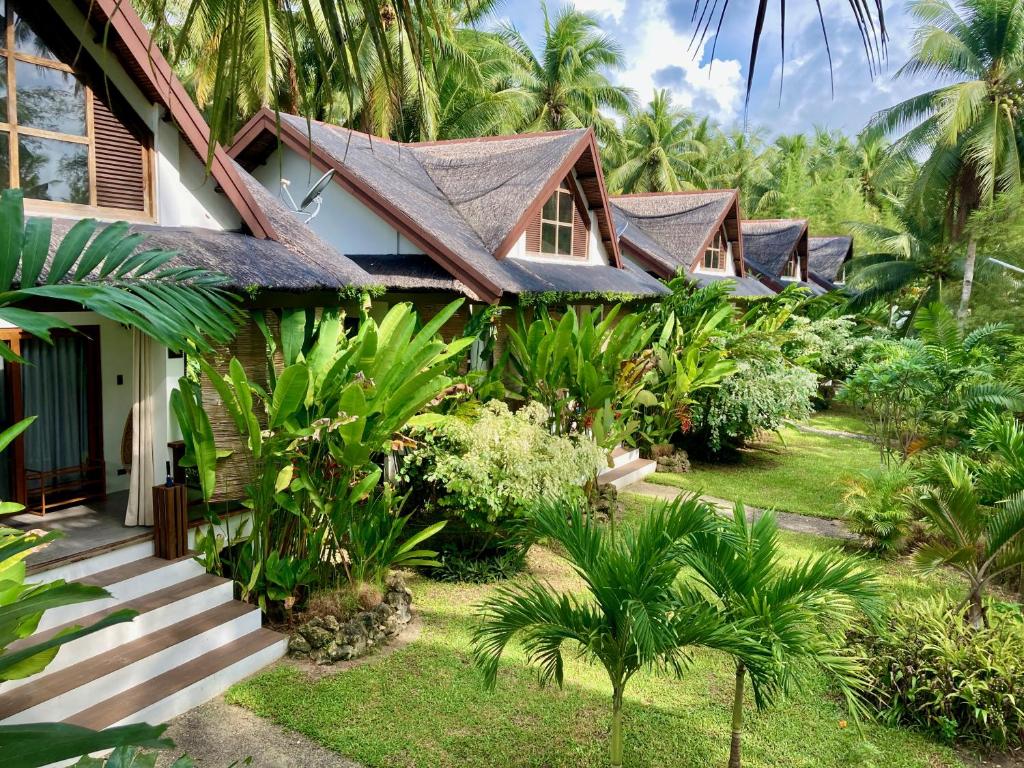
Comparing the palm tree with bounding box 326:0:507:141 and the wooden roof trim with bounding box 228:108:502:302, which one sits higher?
the palm tree with bounding box 326:0:507:141

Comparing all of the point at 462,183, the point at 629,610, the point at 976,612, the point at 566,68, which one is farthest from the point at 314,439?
the point at 566,68

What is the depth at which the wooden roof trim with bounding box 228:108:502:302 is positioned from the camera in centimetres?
1047

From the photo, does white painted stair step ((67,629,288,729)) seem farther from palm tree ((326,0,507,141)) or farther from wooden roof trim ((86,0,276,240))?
palm tree ((326,0,507,141))

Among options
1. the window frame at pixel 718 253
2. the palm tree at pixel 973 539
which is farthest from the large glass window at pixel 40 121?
the window frame at pixel 718 253

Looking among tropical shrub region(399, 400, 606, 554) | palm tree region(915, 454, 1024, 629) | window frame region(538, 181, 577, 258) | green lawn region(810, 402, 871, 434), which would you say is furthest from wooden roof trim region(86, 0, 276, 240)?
green lawn region(810, 402, 871, 434)

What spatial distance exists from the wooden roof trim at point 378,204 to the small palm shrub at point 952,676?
6404 millimetres

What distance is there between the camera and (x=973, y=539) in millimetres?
6305

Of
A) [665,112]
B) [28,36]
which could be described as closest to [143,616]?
[28,36]

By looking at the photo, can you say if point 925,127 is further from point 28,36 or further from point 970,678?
point 28,36

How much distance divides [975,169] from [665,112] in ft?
84.0

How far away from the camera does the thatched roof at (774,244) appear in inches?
1095

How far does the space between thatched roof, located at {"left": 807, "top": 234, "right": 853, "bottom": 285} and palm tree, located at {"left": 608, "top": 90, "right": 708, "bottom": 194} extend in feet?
26.8

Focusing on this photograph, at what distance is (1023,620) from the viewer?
250 inches

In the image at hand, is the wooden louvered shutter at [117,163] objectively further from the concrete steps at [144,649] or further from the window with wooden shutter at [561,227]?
the window with wooden shutter at [561,227]
